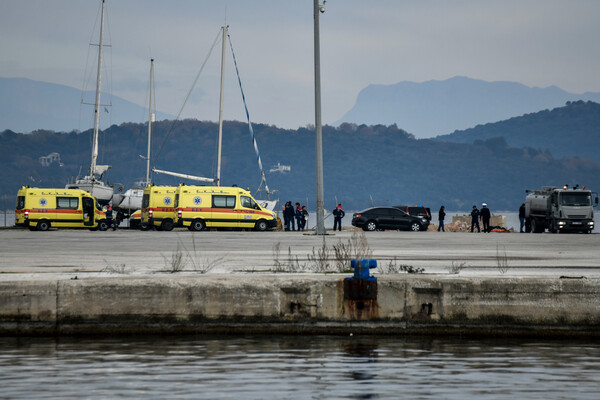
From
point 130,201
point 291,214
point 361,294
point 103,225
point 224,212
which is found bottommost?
point 361,294

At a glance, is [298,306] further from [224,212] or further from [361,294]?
[224,212]

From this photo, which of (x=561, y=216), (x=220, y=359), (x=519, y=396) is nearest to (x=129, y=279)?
(x=220, y=359)

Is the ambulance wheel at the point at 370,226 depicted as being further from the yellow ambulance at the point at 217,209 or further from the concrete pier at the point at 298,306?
the concrete pier at the point at 298,306

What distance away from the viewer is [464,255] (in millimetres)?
21844

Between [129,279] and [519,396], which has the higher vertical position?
[129,279]

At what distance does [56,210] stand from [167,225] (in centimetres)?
534

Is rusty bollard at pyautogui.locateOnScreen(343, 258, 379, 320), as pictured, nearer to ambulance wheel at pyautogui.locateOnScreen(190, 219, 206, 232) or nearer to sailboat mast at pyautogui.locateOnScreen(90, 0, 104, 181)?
ambulance wheel at pyautogui.locateOnScreen(190, 219, 206, 232)

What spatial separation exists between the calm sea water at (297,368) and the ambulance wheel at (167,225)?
3334 centimetres

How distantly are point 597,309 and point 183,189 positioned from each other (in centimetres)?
3374

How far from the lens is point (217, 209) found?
4472 centimetres

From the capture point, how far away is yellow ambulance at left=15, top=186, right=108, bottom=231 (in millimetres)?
44219

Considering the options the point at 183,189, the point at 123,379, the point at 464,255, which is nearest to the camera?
the point at 123,379

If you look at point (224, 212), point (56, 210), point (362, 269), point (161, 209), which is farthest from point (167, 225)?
point (362, 269)

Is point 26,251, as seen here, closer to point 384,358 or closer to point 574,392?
point 384,358
